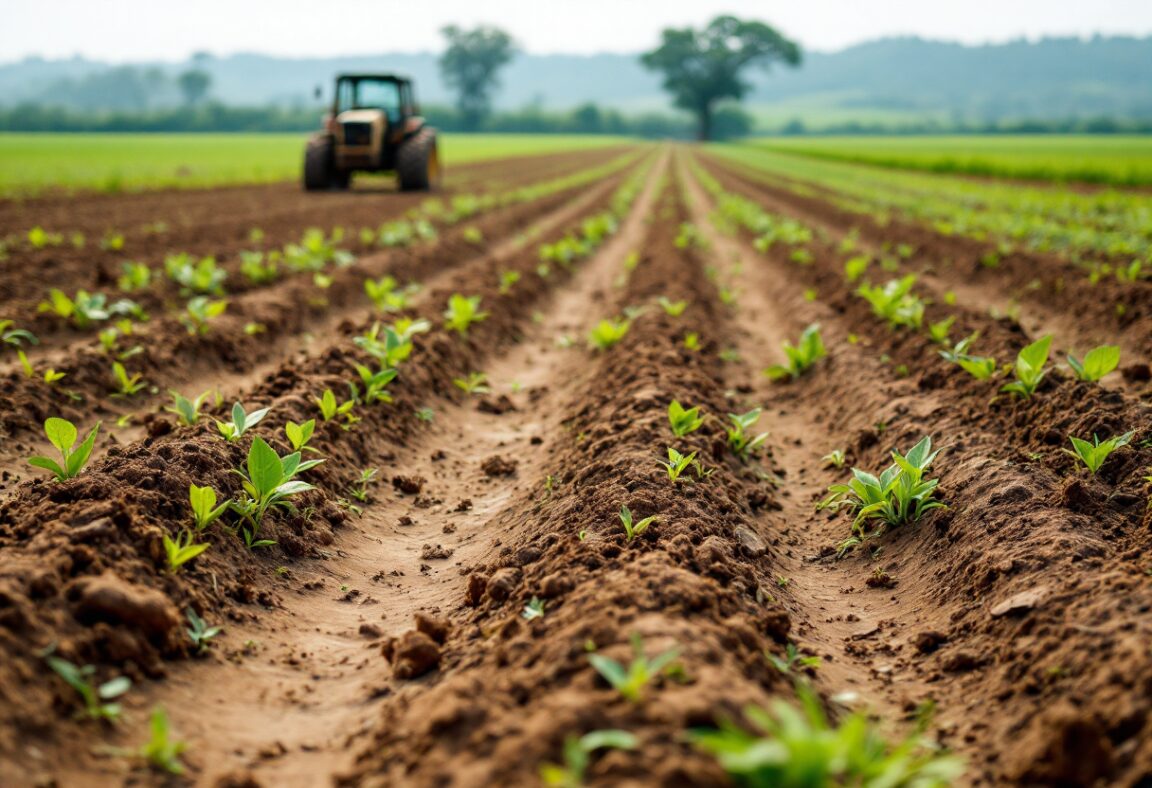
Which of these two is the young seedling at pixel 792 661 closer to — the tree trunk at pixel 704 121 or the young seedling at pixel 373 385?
the young seedling at pixel 373 385

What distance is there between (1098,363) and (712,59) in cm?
9797

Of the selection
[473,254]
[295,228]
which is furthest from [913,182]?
[295,228]

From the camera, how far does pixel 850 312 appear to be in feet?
28.2

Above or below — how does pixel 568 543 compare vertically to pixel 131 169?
below

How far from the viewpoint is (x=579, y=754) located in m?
1.92

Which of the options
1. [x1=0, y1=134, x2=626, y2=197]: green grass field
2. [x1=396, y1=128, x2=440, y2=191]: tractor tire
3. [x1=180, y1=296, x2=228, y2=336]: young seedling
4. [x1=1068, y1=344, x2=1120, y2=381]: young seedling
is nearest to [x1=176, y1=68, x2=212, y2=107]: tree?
[x1=0, y1=134, x2=626, y2=197]: green grass field

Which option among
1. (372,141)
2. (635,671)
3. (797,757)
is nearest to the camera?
(797,757)

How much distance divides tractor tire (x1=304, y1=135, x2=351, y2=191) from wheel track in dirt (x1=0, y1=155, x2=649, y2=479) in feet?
30.8

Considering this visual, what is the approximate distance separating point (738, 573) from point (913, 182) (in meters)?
25.9

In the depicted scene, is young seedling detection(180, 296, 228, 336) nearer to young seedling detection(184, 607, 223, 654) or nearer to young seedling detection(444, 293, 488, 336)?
young seedling detection(444, 293, 488, 336)

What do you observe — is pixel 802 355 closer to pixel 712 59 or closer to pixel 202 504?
pixel 202 504

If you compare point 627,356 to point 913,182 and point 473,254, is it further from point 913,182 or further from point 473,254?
point 913,182

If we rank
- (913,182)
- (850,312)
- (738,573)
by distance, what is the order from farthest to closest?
(913,182) < (850,312) < (738,573)

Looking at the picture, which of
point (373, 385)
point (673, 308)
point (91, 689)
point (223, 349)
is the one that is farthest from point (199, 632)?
point (673, 308)
